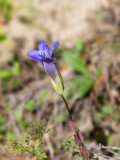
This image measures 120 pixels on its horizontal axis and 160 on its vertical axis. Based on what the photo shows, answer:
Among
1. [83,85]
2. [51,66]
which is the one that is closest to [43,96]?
[83,85]

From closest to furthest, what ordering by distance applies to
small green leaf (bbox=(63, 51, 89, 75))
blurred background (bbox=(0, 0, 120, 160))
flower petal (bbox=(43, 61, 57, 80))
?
flower petal (bbox=(43, 61, 57, 80)) → blurred background (bbox=(0, 0, 120, 160)) → small green leaf (bbox=(63, 51, 89, 75))

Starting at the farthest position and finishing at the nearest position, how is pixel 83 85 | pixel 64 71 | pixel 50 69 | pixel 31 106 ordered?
1. pixel 64 71
2. pixel 31 106
3. pixel 83 85
4. pixel 50 69

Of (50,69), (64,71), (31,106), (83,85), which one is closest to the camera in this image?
(50,69)

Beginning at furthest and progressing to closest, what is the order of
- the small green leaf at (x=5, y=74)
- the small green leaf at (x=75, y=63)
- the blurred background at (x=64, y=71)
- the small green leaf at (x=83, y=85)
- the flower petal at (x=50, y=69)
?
the small green leaf at (x=5, y=74), the small green leaf at (x=75, y=63), the small green leaf at (x=83, y=85), the blurred background at (x=64, y=71), the flower petal at (x=50, y=69)

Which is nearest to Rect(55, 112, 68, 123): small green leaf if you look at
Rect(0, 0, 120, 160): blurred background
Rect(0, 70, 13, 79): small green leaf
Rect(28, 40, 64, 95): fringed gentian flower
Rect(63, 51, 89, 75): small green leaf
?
Rect(0, 0, 120, 160): blurred background

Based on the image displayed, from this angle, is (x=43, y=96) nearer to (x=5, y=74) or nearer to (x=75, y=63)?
(x=75, y=63)

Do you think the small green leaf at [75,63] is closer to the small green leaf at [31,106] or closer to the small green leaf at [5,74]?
the small green leaf at [31,106]

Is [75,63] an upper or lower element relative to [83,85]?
upper

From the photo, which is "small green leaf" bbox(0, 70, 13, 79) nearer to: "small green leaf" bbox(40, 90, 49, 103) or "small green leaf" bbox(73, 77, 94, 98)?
"small green leaf" bbox(40, 90, 49, 103)

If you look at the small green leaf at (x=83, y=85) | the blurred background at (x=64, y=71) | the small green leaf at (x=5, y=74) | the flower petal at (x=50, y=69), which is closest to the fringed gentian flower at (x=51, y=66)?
the flower petal at (x=50, y=69)
